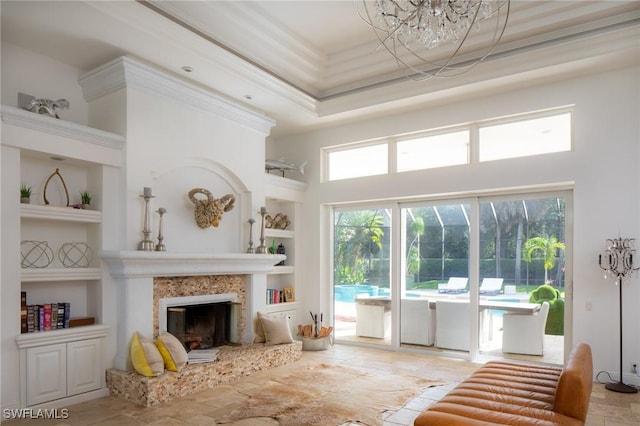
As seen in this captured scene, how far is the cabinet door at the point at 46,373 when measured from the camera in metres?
4.12

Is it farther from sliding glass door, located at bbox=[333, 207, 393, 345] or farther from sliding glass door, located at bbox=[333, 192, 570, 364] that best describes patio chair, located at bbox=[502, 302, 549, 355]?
sliding glass door, located at bbox=[333, 207, 393, 345]

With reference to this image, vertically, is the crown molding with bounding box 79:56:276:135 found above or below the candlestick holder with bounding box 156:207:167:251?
above

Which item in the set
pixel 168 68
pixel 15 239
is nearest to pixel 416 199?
pixel 168 68

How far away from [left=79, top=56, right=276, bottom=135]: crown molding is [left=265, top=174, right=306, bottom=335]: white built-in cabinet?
1.85 metres

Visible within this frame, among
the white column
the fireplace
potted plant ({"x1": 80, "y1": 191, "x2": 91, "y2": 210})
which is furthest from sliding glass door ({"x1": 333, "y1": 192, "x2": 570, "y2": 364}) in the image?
potted plant ({"x1": 80, "y1": 191, "x2": 91, "y2": 210})

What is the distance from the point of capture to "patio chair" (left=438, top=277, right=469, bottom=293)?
634 cm

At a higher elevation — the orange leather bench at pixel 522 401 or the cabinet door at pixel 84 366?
the orange leather bench at pixel 522 401

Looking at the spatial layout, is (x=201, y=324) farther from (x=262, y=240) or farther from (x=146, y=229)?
(x=146, y=229)

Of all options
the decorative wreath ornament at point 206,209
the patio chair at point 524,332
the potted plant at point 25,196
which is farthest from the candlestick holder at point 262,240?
the patio chair at point 524,332

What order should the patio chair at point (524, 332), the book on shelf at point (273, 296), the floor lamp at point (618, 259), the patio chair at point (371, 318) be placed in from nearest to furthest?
the floor lamp at point (618, 259) < the patio chair at point (524, 332) < the patio chair at point (371, 318) < the book on shelf at point (273, 296)

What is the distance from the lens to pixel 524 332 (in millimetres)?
5852

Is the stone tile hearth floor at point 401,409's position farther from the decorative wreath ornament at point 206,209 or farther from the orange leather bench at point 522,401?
the decorative wreath ornament at point 206,209

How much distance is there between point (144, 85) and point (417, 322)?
16.0 feet

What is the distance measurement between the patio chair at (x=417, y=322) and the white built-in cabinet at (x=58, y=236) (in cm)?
407
